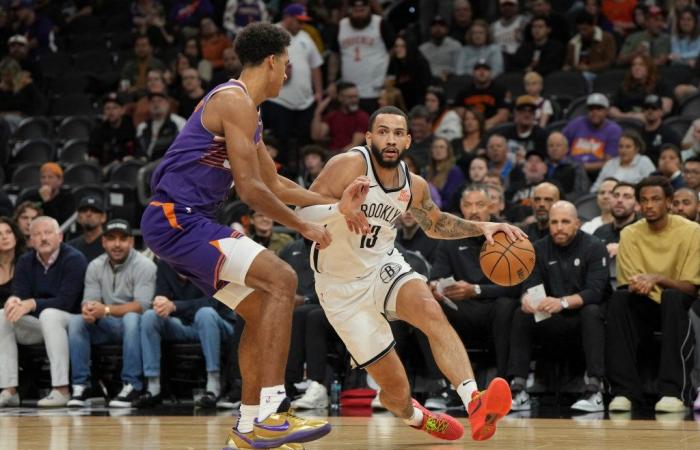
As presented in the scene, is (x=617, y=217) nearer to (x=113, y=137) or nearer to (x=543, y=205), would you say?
(x=543, y=205)

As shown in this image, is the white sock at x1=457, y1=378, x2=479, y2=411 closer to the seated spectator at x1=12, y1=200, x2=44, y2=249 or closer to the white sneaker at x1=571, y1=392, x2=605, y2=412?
the white sneaker at x1=571, y1=392, x2=605, y2=412

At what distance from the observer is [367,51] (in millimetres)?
14188

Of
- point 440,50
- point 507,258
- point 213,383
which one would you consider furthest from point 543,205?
point 440,50

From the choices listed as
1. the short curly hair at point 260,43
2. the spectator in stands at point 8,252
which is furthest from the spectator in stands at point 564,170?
the short curly hair at point 260,43

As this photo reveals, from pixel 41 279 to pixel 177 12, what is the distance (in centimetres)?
846

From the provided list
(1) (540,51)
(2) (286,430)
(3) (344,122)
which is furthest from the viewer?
(1) (540,51)

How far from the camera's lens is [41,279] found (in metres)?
10.1

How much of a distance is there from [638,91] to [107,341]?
6.26 m

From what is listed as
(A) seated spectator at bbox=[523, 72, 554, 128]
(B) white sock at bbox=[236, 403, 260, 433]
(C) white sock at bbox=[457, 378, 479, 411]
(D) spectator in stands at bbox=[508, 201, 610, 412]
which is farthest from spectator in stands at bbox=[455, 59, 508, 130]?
(B) white sock at bbox=[236, 403, 260, 433]

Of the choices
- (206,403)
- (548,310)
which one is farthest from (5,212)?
(548,310)

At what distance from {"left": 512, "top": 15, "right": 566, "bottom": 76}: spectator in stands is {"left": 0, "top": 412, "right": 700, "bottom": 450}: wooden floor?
6.85 meters

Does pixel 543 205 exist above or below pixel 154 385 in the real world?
above

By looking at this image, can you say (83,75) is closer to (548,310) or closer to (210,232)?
(548,310)

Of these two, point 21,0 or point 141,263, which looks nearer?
point 141,263
